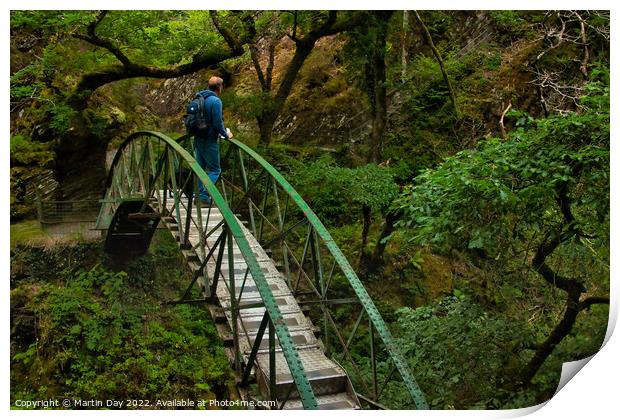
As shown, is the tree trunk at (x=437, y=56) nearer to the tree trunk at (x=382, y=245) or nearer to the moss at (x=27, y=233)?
the tree trunk at (x=382, y=245)

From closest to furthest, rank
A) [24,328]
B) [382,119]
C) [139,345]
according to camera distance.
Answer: [24,328] → [139,345] → [382,119]

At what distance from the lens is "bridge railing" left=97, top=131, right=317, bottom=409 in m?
4.01

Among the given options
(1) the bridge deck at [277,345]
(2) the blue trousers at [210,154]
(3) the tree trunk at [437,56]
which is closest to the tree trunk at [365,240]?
(3) the tree trunk at [437,56]

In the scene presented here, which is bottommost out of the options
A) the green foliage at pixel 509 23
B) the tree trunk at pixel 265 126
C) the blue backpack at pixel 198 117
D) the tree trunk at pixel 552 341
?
the tree trunk at pixel 552 341

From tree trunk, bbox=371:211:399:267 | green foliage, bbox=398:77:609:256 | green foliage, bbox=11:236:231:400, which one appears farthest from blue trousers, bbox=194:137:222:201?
tree trunk, bbox=371:211:399:267

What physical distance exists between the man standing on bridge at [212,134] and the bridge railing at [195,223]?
224 millimetres

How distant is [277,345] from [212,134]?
2160 mm

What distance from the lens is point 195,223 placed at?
580cm

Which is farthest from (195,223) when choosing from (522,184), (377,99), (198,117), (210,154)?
(377,99)

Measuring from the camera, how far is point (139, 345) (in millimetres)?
6230

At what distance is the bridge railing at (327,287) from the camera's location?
443cm

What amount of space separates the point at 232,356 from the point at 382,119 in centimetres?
454

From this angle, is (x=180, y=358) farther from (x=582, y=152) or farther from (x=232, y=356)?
(x=582, y=152)
